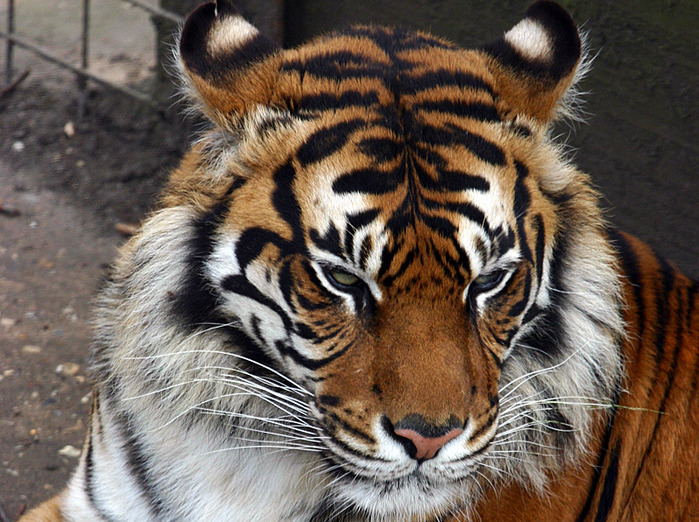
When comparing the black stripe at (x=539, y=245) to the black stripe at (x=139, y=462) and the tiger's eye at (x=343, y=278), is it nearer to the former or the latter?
the tiger's eye at (x=343, y=278)

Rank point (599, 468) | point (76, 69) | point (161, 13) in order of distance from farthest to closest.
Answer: point (76, 69)
point (161, 13)
point (599, 468)

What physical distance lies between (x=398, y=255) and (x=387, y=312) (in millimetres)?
120

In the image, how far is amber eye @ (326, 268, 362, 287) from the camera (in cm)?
180

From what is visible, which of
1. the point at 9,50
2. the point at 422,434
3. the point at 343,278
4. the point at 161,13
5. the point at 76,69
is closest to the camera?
the point at 422,434

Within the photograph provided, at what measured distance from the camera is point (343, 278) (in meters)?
1.81

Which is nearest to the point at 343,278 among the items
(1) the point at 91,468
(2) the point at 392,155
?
(2) the point at 392,155

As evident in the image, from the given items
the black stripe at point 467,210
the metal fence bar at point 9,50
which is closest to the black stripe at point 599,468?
the black stripe at point 467,210

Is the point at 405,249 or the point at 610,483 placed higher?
the point at 405,249

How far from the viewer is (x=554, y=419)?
85.2 inches

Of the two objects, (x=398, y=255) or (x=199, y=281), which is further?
(x=199, y=281)

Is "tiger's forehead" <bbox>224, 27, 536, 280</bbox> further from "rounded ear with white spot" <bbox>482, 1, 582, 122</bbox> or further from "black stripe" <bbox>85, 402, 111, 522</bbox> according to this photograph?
"black stripe" <bbox>85, 402, 111, 522</bbox>

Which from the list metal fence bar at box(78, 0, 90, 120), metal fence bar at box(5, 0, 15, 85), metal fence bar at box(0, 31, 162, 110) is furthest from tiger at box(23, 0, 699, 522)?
metal fence bar at box(5, 0, 15, 85)

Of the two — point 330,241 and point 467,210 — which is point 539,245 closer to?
point 467,210

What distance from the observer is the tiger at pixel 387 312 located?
1.79 meters
